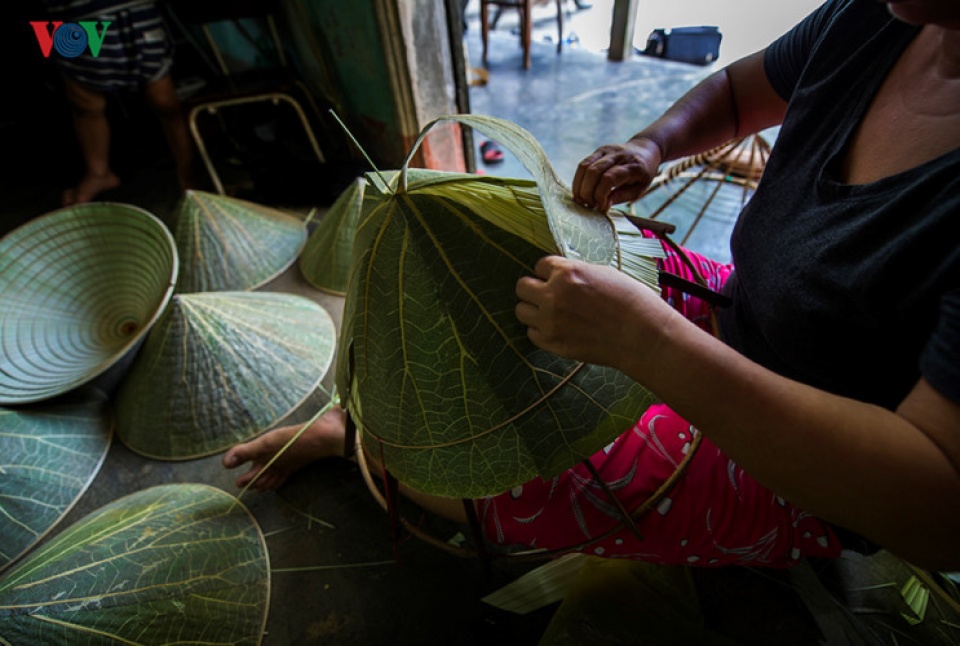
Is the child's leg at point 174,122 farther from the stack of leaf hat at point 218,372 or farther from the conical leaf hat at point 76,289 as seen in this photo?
the stack of leaf hat at point 218,372

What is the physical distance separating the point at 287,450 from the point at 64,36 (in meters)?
1.05

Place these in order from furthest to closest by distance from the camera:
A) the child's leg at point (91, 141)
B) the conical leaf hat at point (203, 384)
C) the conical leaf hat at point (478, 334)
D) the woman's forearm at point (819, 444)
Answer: the child's leg at point (91, 141)
the conical leaf hat at point (203, 384)
the conical leaf hat at point (478, 334)
the woman's forearm at point (819, 444)

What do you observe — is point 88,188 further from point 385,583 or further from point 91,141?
point 385,583

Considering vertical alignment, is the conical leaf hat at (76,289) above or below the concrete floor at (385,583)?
above

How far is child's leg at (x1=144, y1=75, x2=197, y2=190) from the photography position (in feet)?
7.30

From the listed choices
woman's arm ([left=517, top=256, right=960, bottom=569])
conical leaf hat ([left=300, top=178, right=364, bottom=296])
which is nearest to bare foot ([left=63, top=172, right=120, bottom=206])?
conical leaf hat ([left=300, top=178, right=364, bottom=296])

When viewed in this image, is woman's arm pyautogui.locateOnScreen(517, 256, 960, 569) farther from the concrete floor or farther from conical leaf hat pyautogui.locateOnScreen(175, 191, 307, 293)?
conical leaf hat pyautogui.locateOnScreen(175, 191, 307, 293)

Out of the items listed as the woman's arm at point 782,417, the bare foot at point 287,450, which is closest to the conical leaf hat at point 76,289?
the bare foot at point 287,450

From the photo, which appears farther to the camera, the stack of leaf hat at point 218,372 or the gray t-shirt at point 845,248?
the stack of leaf hat at point 218,372

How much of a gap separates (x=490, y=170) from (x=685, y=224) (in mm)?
1068

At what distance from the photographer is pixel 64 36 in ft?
3.22

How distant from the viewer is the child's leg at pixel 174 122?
2.23m

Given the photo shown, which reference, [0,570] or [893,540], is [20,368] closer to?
[0,570]

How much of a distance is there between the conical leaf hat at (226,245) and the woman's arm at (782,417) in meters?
1.74
